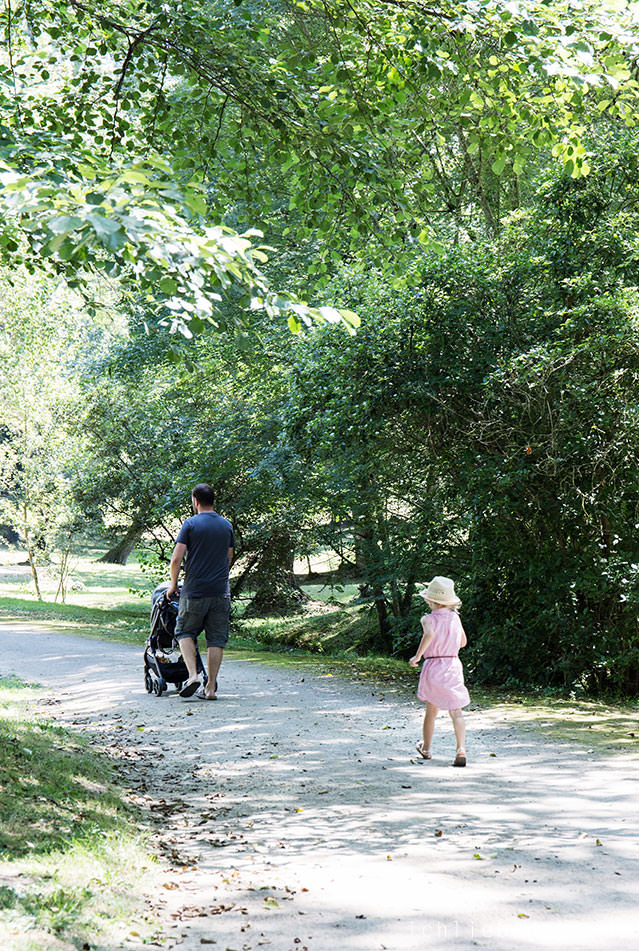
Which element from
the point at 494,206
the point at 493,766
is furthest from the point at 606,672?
the point at 494,206

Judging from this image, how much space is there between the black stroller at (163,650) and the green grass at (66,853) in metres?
3.02

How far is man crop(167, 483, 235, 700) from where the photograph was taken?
9719mm

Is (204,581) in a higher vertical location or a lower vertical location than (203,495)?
lower

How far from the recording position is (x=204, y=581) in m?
9.73

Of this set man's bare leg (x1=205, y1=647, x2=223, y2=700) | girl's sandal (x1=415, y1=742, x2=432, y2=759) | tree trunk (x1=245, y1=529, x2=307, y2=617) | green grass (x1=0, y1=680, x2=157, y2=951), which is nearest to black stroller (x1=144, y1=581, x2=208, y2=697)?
man's bare leg (x1=205, y1=647, x2=223, y2=700)

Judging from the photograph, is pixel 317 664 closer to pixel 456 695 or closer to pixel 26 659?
pixel 26 659

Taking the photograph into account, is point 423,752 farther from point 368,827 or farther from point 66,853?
point 66,853

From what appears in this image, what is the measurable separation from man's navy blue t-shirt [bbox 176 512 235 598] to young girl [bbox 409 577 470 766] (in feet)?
9.58

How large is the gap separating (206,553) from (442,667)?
3377 mm

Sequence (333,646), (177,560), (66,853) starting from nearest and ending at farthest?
(66,853) → (177,560) → (333,646)

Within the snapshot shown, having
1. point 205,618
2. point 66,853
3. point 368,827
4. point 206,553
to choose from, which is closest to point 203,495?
point 206,553

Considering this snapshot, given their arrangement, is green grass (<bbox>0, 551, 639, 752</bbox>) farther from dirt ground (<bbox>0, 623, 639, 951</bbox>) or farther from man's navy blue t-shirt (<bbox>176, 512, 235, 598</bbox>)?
man's navy blue t-shirt (<bbox>176, 512, 235, 598</bbox>)

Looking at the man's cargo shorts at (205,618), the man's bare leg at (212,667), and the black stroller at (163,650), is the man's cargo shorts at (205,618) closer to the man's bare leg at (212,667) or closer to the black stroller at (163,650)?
the man's bare leg at (212,667)

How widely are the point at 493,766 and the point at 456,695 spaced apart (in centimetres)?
62
